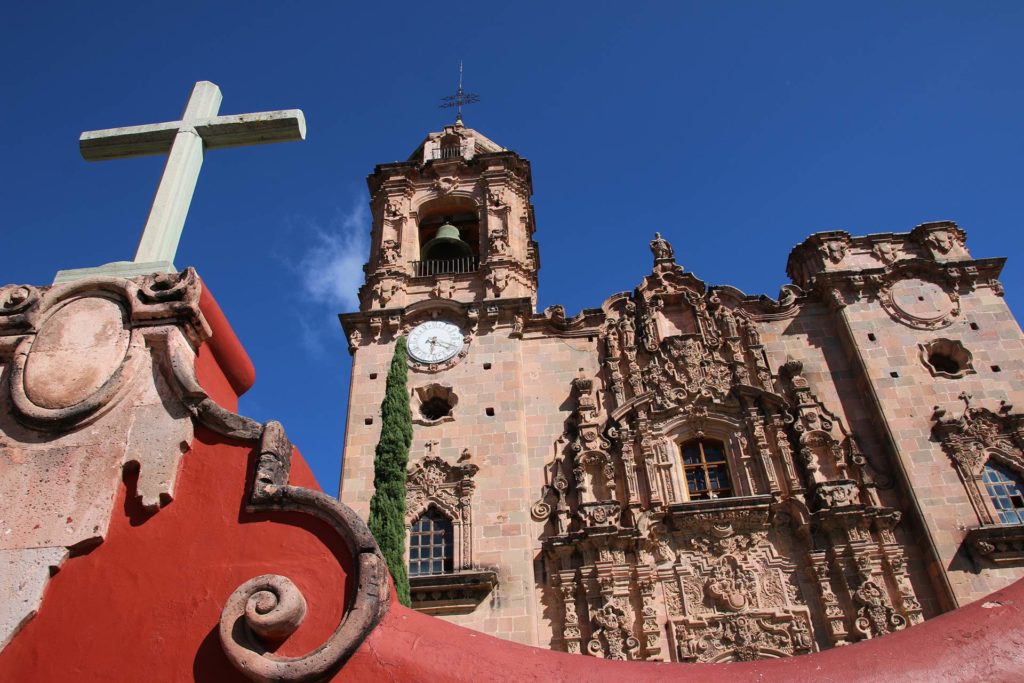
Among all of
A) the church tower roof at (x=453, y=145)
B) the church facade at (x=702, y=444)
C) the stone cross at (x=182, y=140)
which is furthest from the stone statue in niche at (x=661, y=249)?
the stone cross at (x=182, y=140)

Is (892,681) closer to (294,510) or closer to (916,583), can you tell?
(294,510)

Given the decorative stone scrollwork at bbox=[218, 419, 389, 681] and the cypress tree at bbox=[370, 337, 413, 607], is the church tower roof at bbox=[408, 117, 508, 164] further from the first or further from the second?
the decorative stone scrollwork at bbox=[218, 419, 389, 681]

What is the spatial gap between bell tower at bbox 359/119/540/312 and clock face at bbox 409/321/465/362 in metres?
0.93

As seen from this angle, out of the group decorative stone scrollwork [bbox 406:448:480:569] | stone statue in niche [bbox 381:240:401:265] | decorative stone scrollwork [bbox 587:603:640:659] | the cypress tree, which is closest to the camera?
decorative stone scrollwork [bbox 587:603:640:659]

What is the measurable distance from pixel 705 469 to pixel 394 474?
21.0 ft

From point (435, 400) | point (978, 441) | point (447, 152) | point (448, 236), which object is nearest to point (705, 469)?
point (978, 441)

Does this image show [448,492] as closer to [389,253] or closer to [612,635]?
[612,635]

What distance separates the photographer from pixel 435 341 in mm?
17953

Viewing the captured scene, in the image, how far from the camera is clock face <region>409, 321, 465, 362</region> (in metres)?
17.7

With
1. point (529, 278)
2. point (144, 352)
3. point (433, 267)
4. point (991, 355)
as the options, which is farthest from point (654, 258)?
point (144, 352)

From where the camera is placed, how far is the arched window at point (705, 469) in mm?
15195

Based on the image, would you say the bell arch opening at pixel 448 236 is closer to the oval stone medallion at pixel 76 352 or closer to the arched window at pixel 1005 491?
the arched window at pixel 1005 491

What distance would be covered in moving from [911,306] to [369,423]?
42.0 feet

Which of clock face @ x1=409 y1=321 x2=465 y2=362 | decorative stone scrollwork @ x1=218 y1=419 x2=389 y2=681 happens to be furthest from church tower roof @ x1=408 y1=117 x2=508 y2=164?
decorative stone scrollwork @ x1=218 y1=419 x2=389 y2=681
